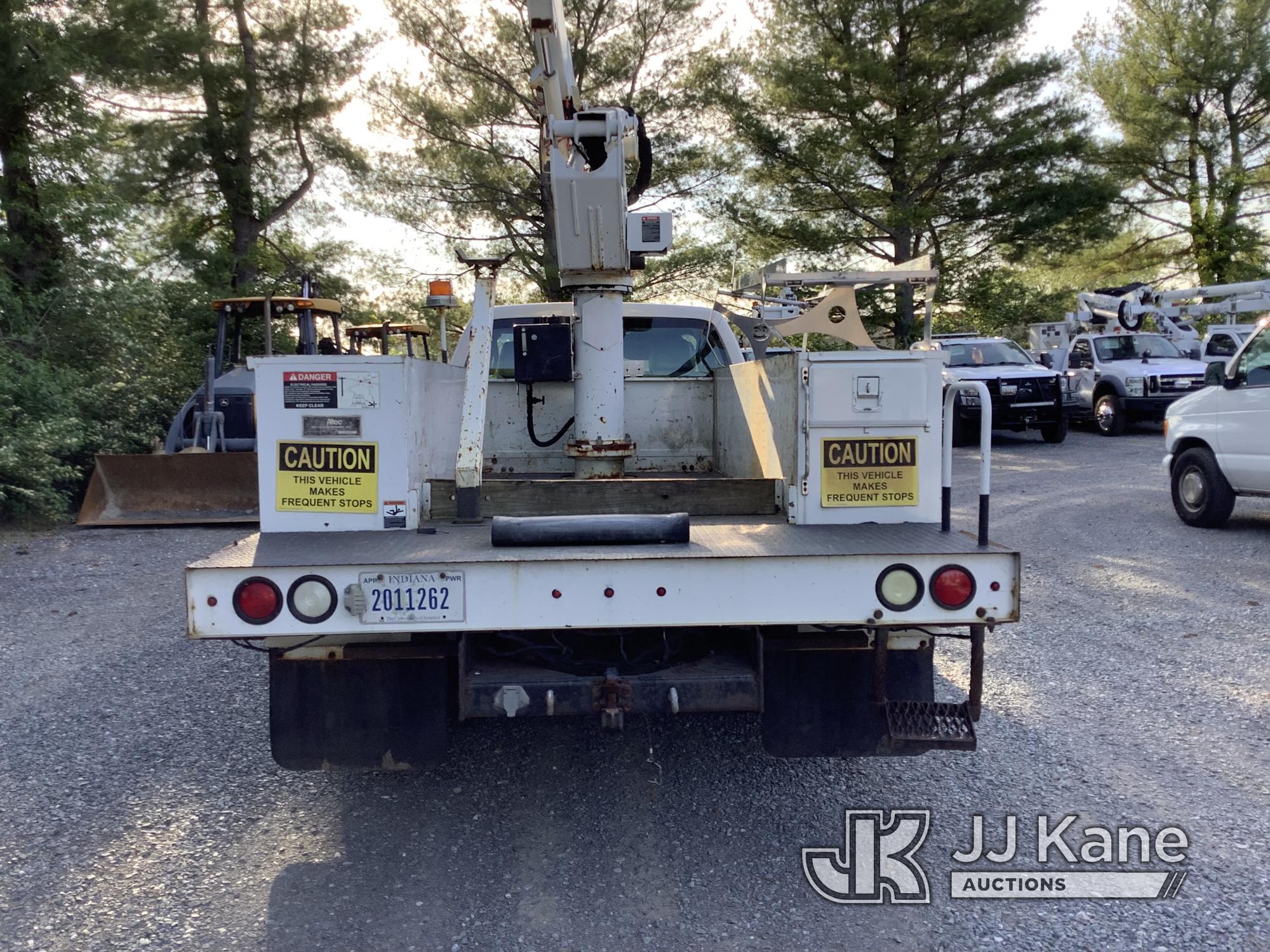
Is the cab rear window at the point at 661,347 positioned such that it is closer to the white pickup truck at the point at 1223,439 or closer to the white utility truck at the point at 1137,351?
the white pickup truck at the point at 1223,439

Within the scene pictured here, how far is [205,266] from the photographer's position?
19328 mm

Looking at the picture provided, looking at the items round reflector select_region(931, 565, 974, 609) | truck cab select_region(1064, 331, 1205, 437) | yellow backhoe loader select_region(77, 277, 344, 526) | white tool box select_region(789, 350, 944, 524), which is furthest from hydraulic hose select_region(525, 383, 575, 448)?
truck cab select_region(1064, 331, 1205, 437)

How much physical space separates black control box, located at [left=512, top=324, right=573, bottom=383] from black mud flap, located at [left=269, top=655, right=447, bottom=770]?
240 cm

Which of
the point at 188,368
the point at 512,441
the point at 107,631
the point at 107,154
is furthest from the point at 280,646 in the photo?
the point at 107,154

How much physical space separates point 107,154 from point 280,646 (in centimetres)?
1735

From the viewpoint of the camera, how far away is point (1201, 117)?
29.4 m

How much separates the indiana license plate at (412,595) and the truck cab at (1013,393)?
1533 cm

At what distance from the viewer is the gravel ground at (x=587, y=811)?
2988 mm

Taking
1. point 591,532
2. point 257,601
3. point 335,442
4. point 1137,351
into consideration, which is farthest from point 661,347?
point 1137,351

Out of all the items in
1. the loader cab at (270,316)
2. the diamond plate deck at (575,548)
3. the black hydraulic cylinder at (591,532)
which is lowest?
the diamond plate deck at (575,548)

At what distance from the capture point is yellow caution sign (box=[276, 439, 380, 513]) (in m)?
3.76

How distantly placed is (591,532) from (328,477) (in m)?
1.14

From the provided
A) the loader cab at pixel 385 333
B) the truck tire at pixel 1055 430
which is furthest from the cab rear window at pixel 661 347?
the truck tire at pixel 1055 430

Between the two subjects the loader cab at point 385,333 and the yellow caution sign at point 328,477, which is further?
the loader cab at point 385,333
